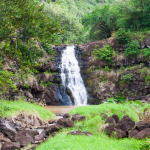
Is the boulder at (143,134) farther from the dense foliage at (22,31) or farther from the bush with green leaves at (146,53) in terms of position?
the bush with green leaves at (146,53)

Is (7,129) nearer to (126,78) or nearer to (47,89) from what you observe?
(47,89)

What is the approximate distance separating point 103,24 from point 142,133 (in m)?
24.0

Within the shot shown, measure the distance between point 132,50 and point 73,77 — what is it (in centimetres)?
836

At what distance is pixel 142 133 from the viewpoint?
568cm

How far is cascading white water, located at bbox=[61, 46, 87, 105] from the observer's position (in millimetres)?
19681

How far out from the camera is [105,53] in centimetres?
2200

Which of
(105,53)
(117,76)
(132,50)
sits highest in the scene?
(132,50)

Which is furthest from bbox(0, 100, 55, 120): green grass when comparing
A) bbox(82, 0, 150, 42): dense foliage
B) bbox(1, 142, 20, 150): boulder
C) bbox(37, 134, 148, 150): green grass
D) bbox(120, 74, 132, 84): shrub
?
bbox(82, 0, 150, 42): dense foliage

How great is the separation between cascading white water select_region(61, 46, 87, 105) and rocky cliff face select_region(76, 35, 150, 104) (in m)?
0.83

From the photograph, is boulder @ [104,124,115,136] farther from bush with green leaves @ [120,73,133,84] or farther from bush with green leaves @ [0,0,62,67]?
bush with green leaves @ [120,73,133,84]

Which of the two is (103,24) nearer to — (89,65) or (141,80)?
(89,65)

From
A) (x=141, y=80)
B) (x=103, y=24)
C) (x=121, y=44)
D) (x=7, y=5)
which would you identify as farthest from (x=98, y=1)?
(x=7, y=5)

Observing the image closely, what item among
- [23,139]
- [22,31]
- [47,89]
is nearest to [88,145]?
[23,139]

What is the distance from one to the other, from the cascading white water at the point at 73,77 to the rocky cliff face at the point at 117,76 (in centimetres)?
83
